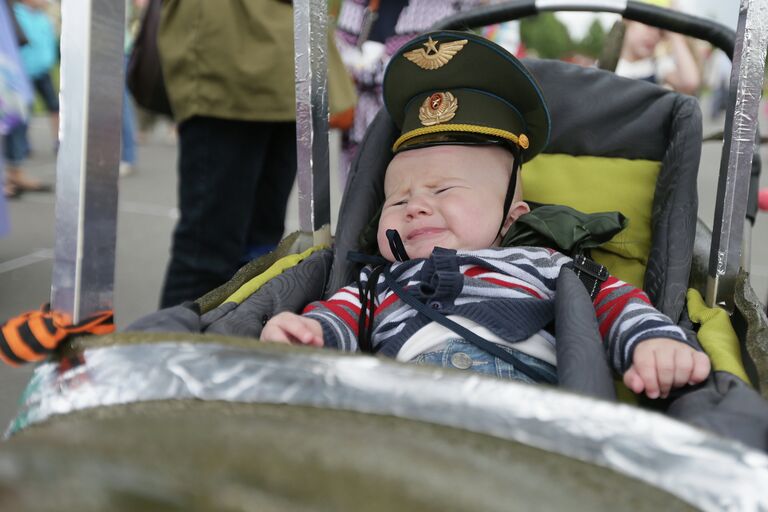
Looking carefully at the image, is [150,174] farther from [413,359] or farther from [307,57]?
[413,359]

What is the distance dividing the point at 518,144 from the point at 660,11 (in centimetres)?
48

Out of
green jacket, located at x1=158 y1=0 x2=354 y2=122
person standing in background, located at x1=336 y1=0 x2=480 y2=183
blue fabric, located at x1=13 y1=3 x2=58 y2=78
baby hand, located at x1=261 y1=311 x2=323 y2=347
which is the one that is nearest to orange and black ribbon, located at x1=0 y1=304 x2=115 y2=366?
baby hand, located at x1=261 y1=311 x2=323 y2=347

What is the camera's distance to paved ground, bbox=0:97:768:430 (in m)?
2.73

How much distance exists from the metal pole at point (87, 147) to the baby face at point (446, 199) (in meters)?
0.70

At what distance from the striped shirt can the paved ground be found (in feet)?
2.09

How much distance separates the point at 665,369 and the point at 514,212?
61cm

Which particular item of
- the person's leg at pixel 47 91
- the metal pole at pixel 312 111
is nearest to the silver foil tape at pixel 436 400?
the metal pole at pixel 312 111

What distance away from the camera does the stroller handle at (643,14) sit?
158 cm

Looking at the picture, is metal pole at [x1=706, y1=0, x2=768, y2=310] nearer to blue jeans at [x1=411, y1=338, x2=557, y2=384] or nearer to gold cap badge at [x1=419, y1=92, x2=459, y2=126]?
blue jeans at [x1=411, y1=338, x2=557, y2=384]

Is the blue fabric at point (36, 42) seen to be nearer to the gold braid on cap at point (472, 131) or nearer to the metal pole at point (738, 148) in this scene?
the gold braid on cap at point (472, 131)

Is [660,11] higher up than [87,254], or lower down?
higher up

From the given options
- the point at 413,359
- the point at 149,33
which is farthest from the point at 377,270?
the point at 149,33

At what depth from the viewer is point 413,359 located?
1196 mm

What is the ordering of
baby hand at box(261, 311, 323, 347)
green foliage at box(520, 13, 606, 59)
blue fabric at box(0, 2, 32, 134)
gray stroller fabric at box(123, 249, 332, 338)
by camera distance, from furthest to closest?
green foliage at box(520, 13, 606, 59), blue fabric at box(0, 2, 32, 134), baby hand at box(261, 311, 323, 347), gray stroller fabric at box(123, 249, 332, 338)
